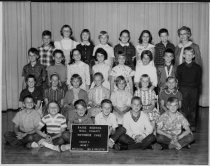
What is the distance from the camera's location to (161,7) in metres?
7.00

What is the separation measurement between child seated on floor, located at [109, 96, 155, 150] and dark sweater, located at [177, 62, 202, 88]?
3.12ft

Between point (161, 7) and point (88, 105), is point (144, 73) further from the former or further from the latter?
point (161, 7)

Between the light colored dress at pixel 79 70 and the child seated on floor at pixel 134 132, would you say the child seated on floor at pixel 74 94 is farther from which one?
the child seated on floor at pixel 134 132

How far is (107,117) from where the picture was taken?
14.3 ft

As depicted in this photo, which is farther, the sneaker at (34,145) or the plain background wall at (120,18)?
the plain background wall at (120,18)

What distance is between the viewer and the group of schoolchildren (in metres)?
4.26

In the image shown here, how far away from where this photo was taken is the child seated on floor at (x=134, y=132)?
13.6 ft

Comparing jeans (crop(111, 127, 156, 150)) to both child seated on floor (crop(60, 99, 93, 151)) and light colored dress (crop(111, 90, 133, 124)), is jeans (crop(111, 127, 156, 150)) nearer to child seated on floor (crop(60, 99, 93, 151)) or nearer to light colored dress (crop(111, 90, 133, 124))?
child seated on floor (crop(60, 99, 93, 151))

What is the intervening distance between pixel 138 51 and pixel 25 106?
1.82m

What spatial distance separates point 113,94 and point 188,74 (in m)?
1.01

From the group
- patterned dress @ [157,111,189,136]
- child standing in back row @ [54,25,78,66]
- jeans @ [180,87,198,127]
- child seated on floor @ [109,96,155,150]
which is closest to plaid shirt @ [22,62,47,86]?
child standing in back row @ [54,25,78,66]

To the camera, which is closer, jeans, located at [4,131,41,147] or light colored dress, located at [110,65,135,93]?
jeans, located at [4,131,41,147]

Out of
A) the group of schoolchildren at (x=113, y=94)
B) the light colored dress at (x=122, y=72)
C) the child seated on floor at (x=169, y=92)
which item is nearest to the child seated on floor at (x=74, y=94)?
the group of schoolchildren at (x=113, y=94)

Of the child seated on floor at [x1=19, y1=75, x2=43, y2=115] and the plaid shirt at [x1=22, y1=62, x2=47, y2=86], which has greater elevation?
the plaid shirt at [x1=22, y1=62, x2=47, y2=86]
